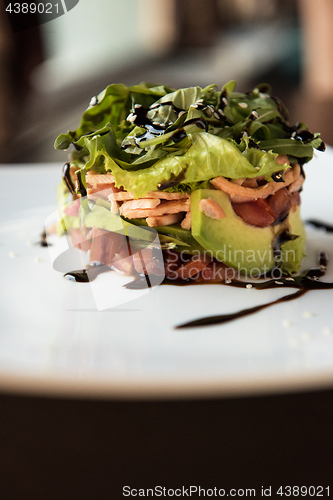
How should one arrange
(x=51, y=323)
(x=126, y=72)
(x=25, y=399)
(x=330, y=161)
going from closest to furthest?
1. (x=25, y=399)
2. (x=51, y=323)
3. (x=330, y=161)
4. (x=126, y=72)

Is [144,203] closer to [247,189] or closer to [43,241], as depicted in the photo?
[247,189]

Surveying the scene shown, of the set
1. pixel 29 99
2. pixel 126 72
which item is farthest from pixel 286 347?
pixel 126 72

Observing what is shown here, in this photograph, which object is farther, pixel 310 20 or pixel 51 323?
pixel 310 20

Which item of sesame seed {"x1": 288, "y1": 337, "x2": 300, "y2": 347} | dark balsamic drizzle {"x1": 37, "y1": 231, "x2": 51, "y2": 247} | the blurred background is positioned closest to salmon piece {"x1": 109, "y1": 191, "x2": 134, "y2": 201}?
dark balsamic drizzle {"x1": 37, "y1": 231, "x2": 51, "y2": 247}

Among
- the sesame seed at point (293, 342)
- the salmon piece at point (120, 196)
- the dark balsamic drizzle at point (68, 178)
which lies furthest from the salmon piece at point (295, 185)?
the dark balsamic drizzle at point (68, 178)

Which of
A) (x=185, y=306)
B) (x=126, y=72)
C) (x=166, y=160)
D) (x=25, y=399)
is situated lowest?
(x=126, y=72)

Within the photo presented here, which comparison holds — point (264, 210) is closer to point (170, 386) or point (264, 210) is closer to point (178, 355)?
point (178, 355)

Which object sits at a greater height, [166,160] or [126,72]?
[166,160]
